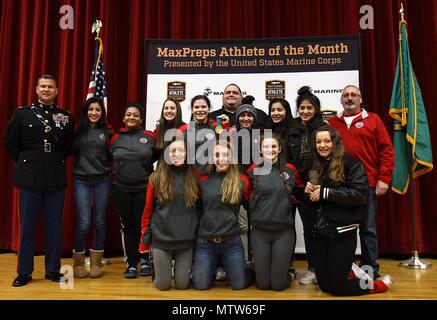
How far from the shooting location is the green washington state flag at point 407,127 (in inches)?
131

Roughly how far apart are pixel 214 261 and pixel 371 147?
1.52 metres

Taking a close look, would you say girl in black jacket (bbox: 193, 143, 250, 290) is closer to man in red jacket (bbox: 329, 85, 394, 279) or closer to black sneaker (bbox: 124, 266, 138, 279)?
black sneaker (bbox: 124, 266, 138, 279)

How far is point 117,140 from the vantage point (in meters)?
2.96

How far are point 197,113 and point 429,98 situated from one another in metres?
2.66

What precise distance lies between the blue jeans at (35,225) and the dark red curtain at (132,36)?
47.2 inches

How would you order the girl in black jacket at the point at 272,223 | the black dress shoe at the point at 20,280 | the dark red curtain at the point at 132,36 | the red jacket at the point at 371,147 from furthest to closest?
the dark red curtain at the point at 132,36 → the red jacket at the point at 371,147 → the black dress shoe at the point at 20,280 → the girl in black jacket at the point at 272,223

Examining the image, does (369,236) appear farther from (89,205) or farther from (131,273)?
(89,205)

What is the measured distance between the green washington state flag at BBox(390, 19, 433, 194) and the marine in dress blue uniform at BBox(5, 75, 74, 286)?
308 centimetres

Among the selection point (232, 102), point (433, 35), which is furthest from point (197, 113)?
point (433, 35)

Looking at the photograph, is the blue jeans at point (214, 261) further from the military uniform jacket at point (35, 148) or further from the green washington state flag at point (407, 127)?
the green washington state flag at point (407, 127)

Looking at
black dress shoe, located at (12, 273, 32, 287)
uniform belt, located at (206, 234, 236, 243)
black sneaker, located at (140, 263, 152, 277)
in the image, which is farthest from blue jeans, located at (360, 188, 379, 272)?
black dress shoe, located at (12, 273, 32, 287)

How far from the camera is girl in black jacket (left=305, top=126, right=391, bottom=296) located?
92.2 inches

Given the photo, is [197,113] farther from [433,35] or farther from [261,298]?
[433,35]

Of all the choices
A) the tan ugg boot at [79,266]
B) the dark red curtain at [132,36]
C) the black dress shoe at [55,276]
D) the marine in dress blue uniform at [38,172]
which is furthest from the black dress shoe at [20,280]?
the dark red curtain at [132,36]
